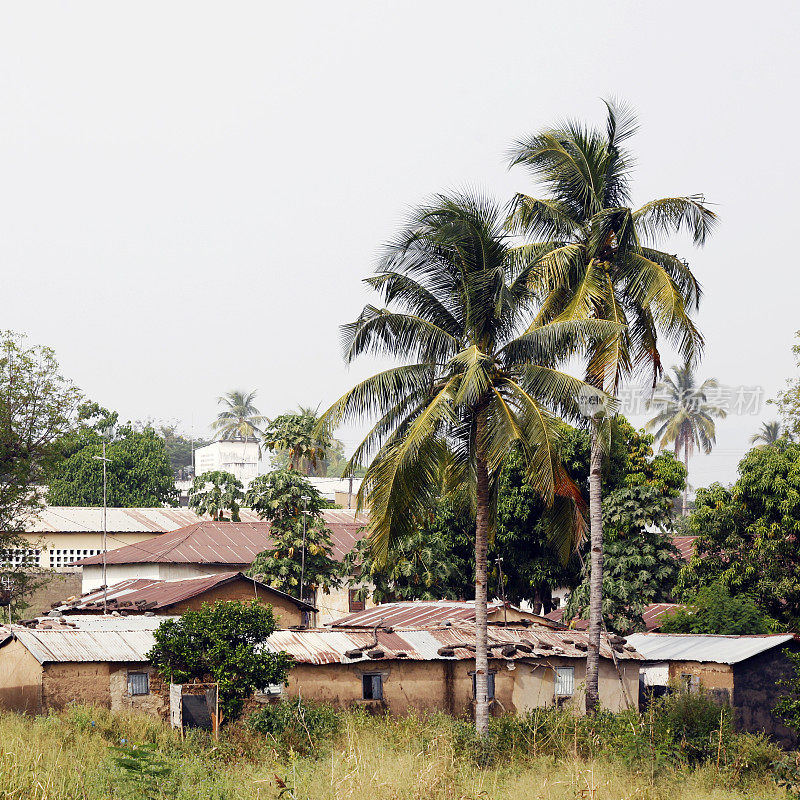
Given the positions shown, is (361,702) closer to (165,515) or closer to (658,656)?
(658,656)

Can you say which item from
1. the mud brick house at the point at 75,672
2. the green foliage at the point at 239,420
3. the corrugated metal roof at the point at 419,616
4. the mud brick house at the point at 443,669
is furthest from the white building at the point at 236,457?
the mud brick house at the point at 75,672

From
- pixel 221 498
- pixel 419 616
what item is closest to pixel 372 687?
pixel 419 616

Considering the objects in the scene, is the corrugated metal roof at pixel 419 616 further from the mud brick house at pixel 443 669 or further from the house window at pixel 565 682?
the house window at pixel 565 682

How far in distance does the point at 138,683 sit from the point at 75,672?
1606 millimetres

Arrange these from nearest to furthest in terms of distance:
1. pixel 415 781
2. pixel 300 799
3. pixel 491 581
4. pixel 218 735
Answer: pixel 300 799, pixel 415 781, pixel 218 735, pixel 491 581

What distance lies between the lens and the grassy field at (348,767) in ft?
48.4

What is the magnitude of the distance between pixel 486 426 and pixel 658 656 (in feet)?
40.4

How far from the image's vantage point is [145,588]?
43.3 meters

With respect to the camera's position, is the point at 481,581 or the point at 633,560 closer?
the point at 481,581

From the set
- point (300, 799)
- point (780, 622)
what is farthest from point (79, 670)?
point (780, 622)

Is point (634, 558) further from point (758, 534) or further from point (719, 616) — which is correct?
point (758, 534)

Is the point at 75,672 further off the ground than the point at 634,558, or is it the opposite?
the point at 634,558

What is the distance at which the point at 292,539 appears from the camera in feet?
153

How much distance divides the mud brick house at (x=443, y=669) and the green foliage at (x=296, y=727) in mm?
3401
